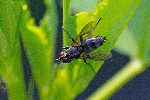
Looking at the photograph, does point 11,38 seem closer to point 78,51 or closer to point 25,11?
point 25,11

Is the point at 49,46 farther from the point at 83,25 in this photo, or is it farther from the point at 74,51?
the point at 74,51

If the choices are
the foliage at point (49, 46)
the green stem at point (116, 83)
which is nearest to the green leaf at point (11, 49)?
the foliage at point (49, 46)

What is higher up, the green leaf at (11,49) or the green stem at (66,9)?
the green stem at (66,9)

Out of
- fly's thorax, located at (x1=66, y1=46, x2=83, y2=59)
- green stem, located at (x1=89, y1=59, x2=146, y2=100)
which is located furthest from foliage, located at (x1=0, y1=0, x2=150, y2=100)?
fly's thorax, located at (x1=66, y1=46, x2=83, y2=59)

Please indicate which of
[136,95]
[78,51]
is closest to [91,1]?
[78,51]

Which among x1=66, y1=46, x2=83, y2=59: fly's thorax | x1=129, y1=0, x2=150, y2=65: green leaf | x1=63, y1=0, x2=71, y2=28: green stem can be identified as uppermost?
x1=63, y1=0, x2=71, y2=28: green stem

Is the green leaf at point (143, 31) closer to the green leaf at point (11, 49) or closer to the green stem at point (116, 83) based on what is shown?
the green stem at point (116, 83)

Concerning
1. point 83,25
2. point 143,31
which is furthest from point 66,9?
point 143,31

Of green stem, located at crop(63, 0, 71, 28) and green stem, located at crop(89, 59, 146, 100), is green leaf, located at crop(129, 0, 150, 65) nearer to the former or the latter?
green stem, located at crop(89, 59, 146, 100)
